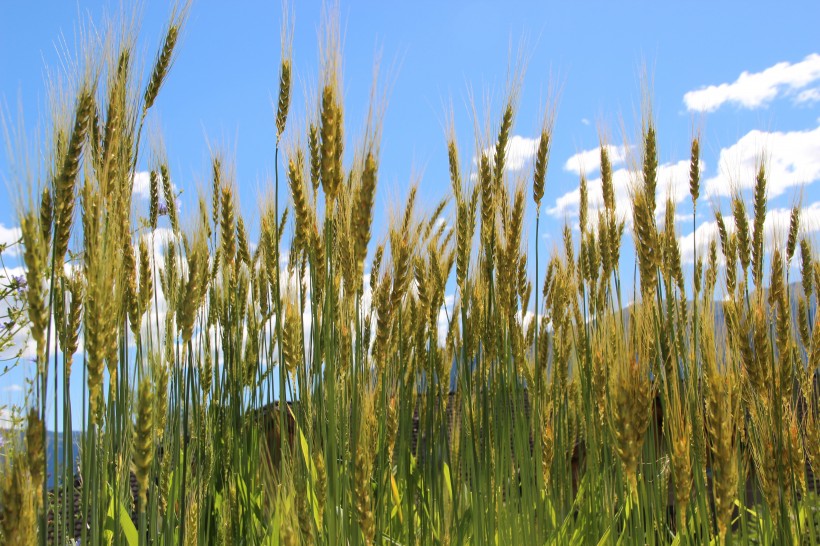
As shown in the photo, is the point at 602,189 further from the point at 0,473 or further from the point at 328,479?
the point at 0,473

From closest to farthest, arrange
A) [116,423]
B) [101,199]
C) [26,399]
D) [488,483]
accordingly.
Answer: [26,399]
[101,199]
[116,423]
[488,483]

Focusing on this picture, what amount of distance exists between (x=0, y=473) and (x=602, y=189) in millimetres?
1840

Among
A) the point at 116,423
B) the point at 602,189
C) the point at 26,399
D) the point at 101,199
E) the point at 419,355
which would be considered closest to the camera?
the point at 26,399

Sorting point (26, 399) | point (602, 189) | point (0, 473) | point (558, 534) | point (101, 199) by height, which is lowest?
point (558, 534)

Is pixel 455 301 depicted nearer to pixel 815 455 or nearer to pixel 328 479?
pixel 328 479

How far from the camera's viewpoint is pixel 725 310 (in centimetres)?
201

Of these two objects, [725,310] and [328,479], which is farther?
[725,310]

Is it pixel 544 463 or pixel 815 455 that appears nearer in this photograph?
pixel 815 455

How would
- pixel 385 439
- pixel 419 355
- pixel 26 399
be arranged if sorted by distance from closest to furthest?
pixel 26 399 → pixel 385 439 → pixel 419 355

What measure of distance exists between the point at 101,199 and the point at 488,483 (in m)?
1.07

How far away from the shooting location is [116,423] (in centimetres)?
163

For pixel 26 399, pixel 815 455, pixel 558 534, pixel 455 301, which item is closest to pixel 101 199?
pixel 26 399

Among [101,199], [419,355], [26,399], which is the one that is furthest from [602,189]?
[26,399]

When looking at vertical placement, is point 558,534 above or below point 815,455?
below
